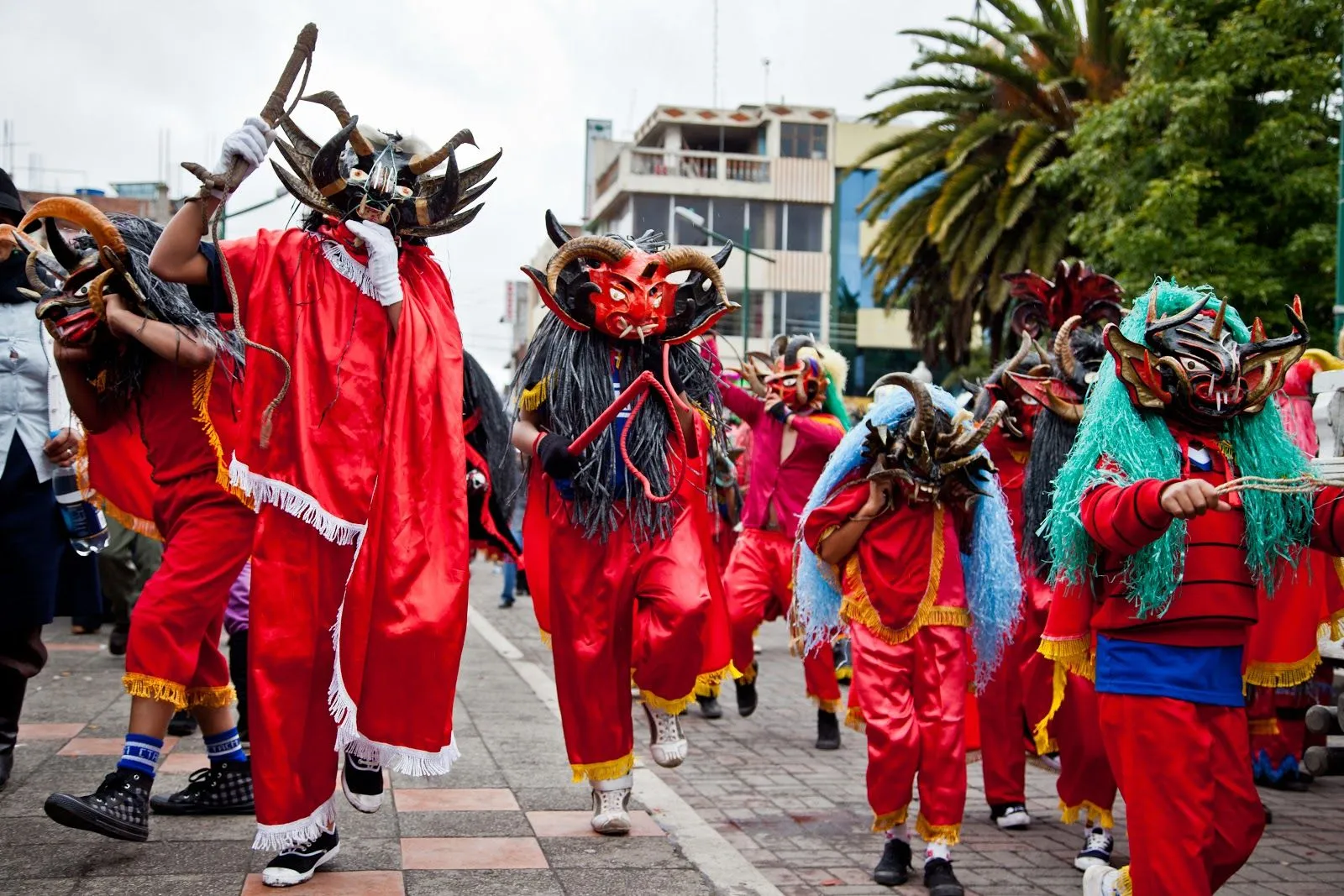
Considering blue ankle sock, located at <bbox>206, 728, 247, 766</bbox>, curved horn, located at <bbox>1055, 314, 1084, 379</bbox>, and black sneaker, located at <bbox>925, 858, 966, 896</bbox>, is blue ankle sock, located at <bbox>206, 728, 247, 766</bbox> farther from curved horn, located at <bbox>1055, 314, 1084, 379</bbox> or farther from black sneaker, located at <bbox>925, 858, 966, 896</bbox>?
curved horn, located at <bbox>1055, 314, 1084, 379</bbox>

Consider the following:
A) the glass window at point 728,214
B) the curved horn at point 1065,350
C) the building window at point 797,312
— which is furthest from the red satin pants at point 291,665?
the glass window at point 728,214

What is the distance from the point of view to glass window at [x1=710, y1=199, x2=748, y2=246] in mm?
46438

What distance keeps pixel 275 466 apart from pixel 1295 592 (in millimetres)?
3372

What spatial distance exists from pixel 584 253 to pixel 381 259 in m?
1.40

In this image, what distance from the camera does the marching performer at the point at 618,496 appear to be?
5734mm

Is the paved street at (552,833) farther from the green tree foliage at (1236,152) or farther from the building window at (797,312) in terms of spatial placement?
the building window at (797,312)

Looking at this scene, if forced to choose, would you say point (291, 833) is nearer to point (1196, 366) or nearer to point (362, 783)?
point (362, 783)

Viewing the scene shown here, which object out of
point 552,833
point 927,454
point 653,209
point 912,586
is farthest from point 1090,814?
point 653,209

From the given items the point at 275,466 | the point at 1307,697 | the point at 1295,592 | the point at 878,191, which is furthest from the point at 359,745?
the point at 878,191

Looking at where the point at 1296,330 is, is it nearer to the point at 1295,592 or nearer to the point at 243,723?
the point at 1295,592

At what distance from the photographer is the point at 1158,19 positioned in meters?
15.2

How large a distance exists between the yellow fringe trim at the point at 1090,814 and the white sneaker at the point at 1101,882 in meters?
1.24

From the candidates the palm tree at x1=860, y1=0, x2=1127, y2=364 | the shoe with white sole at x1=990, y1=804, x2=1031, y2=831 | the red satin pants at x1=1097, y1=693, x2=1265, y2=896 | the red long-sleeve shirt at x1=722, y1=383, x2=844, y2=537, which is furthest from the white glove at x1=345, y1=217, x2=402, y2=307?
the palm tree at x1=860, y1=0, x2=1127, y2=364

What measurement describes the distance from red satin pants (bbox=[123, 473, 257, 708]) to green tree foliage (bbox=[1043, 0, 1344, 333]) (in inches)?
474
